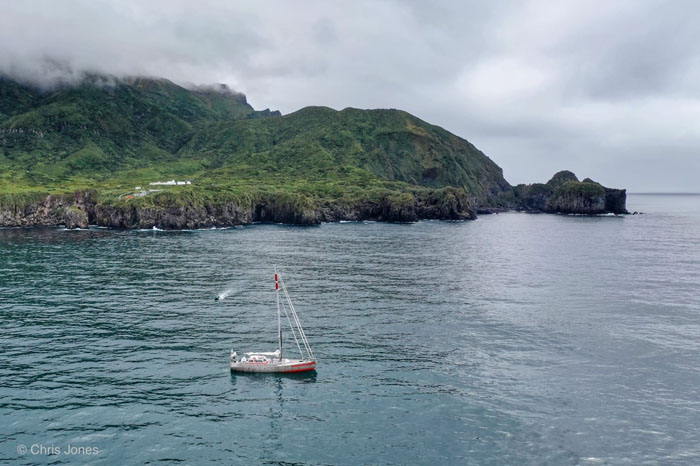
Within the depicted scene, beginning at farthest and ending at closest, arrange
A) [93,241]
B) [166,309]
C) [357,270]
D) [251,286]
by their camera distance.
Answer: [93,241]
[357,270]
[251,286]
[166,309]

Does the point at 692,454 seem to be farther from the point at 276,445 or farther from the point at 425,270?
the point at 425,270

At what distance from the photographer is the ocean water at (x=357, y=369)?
41531mm

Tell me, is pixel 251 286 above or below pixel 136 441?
above

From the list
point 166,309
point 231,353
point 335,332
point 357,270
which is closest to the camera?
point 231,353

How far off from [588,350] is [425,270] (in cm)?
6151

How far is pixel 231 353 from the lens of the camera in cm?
5931

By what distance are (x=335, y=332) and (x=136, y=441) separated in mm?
34241

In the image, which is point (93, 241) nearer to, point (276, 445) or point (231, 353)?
point (231, 353)

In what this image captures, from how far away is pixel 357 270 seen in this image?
396 feet

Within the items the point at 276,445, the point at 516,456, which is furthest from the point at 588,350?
the point at 276,445

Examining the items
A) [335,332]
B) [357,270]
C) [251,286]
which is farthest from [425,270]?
[335,332]

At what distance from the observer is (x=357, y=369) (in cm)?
5678

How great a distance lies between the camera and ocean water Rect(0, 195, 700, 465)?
4153cm

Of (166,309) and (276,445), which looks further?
(166,309)
